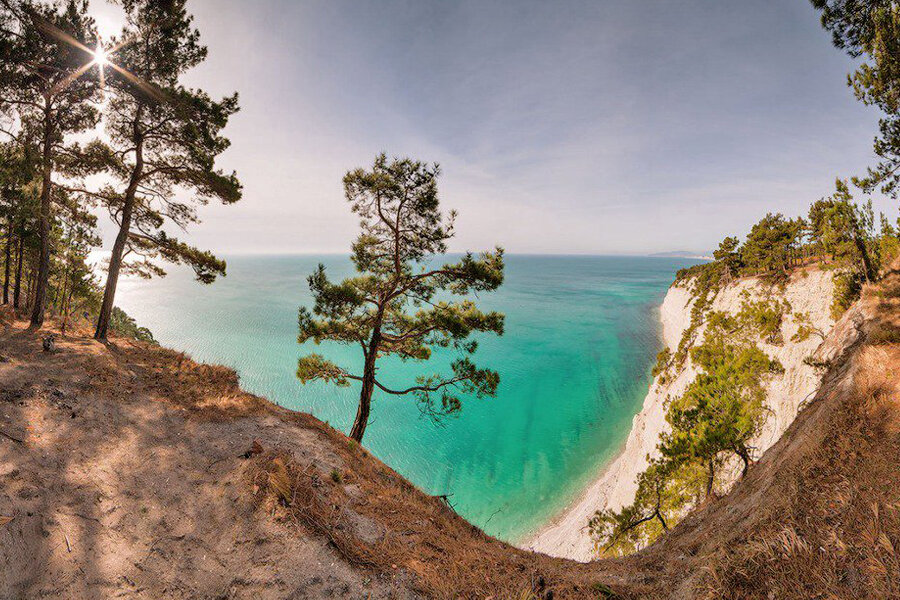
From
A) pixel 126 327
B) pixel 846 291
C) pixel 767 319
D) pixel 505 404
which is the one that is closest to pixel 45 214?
pixel 126 327

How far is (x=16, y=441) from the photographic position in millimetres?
5375

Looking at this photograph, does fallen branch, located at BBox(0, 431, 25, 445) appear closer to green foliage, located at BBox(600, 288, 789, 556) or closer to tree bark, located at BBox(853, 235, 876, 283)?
green foliage, located at BBox(600, 288, 789, 556)

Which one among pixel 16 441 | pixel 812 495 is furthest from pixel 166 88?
pixel 812 495

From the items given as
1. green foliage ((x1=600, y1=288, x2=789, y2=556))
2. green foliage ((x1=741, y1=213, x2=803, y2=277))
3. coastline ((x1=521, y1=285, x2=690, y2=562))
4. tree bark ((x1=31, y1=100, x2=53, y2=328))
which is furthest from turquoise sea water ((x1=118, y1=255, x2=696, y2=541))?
green foliage ((x1=741, y1=213, x2=803, y2=277))

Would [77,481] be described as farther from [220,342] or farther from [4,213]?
[220,342]

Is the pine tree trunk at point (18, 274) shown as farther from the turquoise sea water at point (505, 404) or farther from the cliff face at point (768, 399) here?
the cliff face at point (768, 399)

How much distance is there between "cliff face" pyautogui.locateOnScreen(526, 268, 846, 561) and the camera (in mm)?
16922

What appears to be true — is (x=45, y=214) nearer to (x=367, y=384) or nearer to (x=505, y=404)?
(x=367, y=384)

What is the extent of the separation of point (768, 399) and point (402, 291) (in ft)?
75.2

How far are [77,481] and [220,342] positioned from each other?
2523 inches

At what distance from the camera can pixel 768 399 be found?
18.1 meters

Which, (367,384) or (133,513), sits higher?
(133,513)

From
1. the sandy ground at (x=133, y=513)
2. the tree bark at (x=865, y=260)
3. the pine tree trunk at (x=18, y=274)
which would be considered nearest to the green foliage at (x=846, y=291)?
the tree bark at (x=865, y=260)

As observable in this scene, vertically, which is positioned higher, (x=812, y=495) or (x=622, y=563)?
(x=812, y=495)
